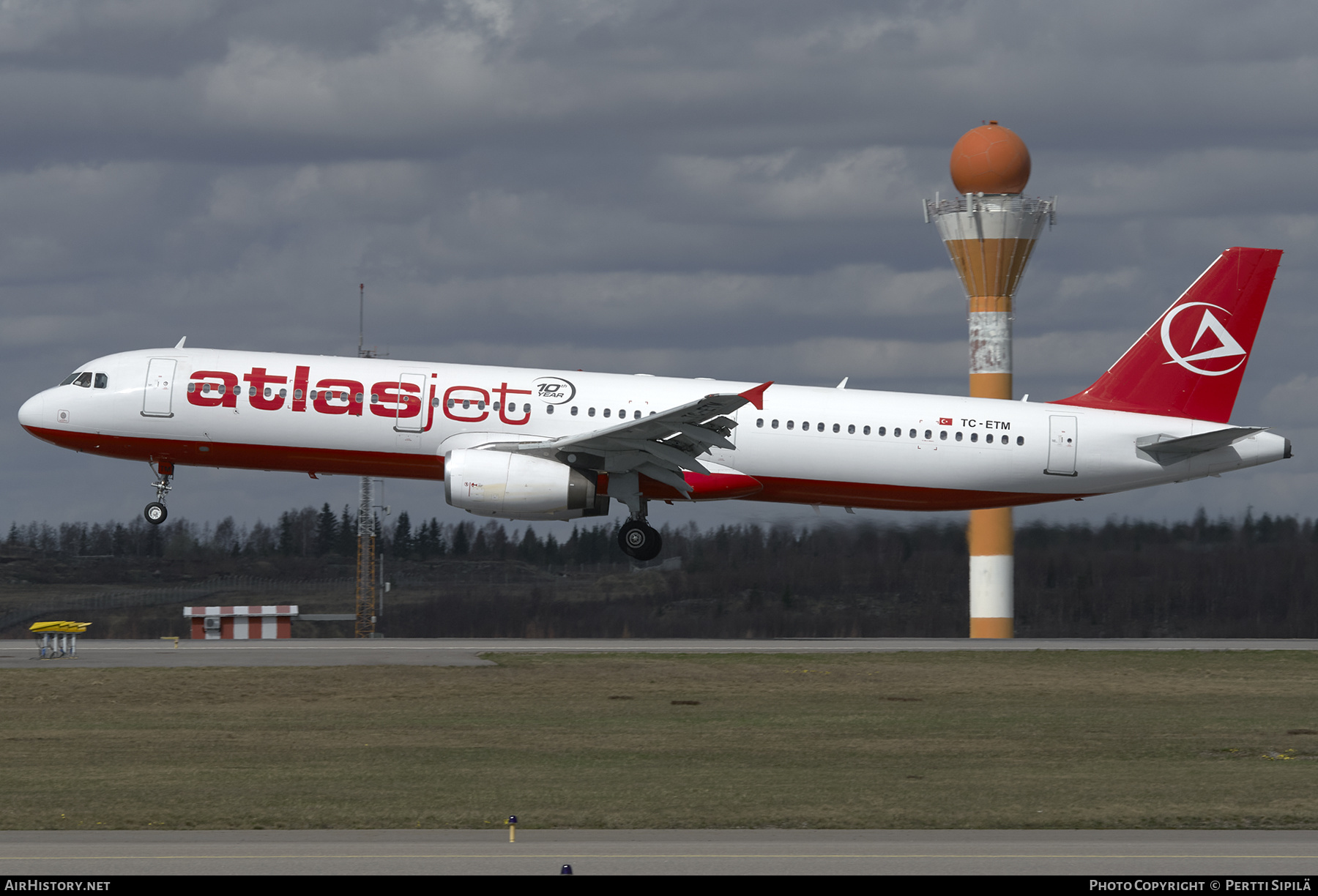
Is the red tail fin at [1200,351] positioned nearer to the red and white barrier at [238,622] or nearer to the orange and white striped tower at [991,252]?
the orange and white striped tower at [991,252]

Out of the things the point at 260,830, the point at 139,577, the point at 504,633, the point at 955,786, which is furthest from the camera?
the point at 139,577

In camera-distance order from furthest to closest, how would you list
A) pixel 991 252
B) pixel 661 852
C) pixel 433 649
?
1. pixel 991 252
2. pixel 433 649
3. pixel 661 852

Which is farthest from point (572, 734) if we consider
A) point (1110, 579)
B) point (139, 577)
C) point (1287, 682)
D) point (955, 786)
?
point (139, 577)

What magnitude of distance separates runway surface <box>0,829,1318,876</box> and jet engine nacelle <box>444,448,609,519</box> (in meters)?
19.9

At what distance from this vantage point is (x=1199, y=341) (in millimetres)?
43000

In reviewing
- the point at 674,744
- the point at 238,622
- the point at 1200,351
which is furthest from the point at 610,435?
the point at 238,622

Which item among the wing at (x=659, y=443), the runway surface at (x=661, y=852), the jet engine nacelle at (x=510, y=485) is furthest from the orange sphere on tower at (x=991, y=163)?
the runway surface at (x=661, y=852)

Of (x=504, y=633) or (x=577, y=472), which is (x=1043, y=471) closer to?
(x=577, y=472)

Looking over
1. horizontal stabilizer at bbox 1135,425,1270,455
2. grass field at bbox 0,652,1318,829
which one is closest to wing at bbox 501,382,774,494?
grass field at bbox 0,652,1318,829

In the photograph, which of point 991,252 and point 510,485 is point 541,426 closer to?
point 510,485

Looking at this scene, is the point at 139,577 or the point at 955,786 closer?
the point at 955,786

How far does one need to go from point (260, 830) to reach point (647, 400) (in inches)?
876

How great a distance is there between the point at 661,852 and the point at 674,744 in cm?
921

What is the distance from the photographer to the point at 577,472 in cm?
3738
